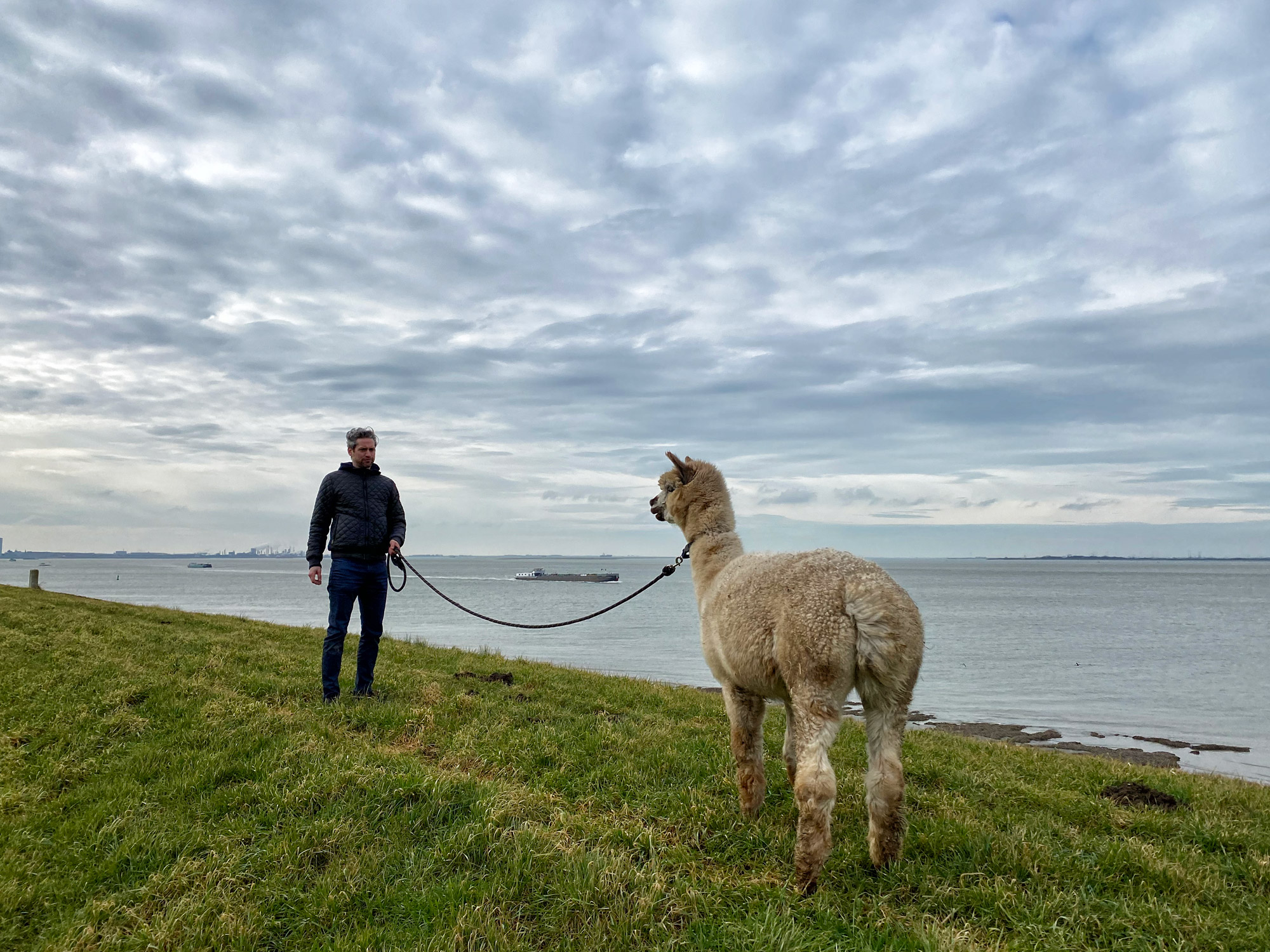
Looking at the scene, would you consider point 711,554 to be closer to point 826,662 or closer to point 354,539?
point 826,662

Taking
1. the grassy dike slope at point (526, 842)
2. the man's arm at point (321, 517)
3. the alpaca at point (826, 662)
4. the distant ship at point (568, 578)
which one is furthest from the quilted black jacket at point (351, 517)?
the distant ship at point (568, 578)

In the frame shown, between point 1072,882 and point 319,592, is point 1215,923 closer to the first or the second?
point 1072,882

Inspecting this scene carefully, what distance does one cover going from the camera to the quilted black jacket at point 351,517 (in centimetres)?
913

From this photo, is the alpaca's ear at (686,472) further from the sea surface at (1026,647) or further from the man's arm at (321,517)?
the sea surface at (1026,647)

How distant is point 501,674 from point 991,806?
26.6 feet

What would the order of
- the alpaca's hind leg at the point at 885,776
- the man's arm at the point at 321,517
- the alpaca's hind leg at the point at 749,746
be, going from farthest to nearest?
1. the man's arm at the point at 321,517
2. the alpaca's hind leg at the point at 749,746
3. the alpaca's hind leg at the point at 885,776

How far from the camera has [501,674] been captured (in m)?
12.4

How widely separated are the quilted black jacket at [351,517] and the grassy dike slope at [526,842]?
6.45ft

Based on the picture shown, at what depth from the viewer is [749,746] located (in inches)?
230

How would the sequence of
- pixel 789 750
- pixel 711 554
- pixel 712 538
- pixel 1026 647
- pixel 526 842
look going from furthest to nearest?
1. pixel 1026 647
2. pixel 712 538
3. pixel 711 554
4. pixel 789 750
5. pixel 526 842

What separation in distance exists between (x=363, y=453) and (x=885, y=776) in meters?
7.34

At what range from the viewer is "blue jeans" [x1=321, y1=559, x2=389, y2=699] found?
9.09 meters

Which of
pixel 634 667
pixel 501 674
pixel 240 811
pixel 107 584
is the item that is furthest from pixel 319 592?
pixel 240 811

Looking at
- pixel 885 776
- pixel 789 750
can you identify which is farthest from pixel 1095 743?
pixel 885 776
